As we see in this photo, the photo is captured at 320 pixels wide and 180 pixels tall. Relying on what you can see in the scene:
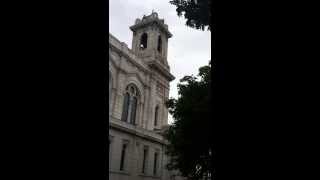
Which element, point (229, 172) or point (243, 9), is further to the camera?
point (243, 9)

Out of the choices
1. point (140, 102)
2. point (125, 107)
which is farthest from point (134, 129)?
point (140, 102)

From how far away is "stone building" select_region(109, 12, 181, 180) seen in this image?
21.9 m

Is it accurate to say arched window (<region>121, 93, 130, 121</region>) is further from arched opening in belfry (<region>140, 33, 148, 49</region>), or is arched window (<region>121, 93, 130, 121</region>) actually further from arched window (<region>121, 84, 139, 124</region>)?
arched opening in belfry (<region>140, 33, 148, 49</region>)

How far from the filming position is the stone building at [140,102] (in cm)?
2191

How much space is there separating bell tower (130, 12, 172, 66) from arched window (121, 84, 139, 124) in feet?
16.9

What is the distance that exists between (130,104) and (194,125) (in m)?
12.5

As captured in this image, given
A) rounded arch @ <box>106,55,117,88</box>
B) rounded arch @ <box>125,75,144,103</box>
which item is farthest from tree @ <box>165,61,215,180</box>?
rounded arch @ <box>125,75,144,103</box>
